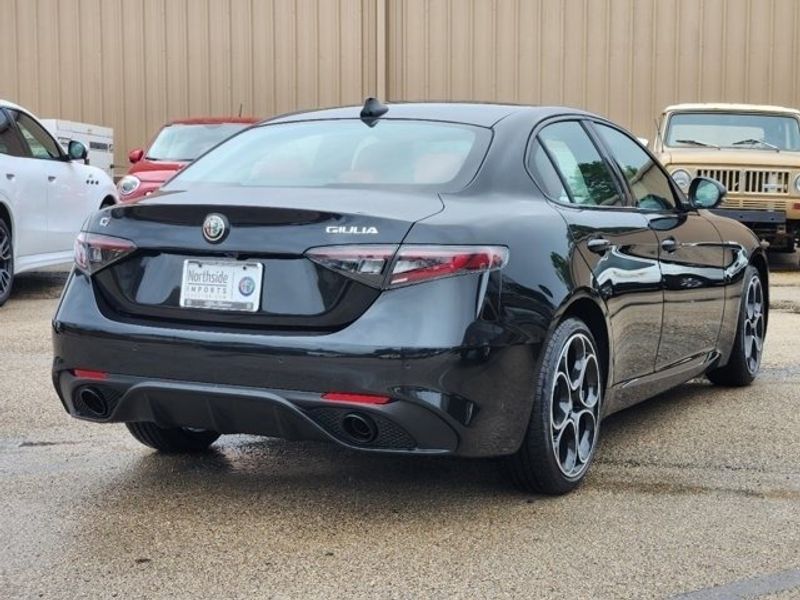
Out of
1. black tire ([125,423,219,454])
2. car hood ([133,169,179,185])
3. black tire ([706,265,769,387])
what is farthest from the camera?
car hood ([133,169,179,185])

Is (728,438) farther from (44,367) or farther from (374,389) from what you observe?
Result: (44,367)

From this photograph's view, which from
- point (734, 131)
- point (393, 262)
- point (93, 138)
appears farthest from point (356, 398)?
point (93, 138)

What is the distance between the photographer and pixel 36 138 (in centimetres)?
1030

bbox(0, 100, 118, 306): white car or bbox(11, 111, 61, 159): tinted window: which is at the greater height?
bbox(11, 111, 61, 159): tinted window

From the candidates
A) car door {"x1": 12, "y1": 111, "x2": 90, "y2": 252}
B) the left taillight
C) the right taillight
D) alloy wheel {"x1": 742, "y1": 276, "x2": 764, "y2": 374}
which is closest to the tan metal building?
car door {"x1": 12, "y1": 111, "x2": 90, "y2": 252}

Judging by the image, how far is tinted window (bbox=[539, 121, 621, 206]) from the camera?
15.3 ft

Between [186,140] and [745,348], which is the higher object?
[186,140]

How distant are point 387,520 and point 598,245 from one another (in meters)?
1.29

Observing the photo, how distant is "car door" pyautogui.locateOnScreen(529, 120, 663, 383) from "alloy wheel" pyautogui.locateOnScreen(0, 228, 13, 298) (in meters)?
5.96

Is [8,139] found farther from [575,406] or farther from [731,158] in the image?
[731,158]

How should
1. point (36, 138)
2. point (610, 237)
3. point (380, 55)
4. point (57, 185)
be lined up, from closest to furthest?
point (610, 237), point (36, 138), point (57, 185), point (380, 55)

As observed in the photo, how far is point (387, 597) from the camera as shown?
3.26 metres

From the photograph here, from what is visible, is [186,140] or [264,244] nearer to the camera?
[264,244]

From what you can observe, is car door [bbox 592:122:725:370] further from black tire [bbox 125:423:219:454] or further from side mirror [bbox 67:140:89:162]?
side mirror [bbox 67:140:89:162]
